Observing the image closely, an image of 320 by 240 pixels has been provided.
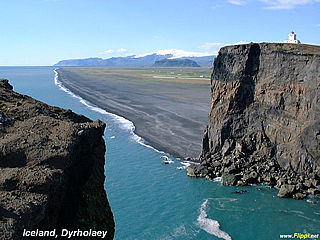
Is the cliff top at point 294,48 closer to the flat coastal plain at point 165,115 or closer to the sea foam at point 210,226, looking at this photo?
the flat coastal plain at point 165,115

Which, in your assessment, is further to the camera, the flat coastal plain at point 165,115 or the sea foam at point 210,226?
the flat coastal plain at point 165,115

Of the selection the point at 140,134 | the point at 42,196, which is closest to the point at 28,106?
the point at 42,196

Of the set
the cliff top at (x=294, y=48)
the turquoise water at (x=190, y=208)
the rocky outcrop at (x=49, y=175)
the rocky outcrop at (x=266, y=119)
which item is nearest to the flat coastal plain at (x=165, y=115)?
the rocky outcrop at (x=266, y=119)

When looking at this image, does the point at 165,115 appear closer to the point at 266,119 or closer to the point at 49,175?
the point at 266,119

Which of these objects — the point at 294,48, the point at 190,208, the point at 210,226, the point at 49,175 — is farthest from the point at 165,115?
the point at 49,175

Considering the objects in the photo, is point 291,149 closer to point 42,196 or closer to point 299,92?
point 299,92

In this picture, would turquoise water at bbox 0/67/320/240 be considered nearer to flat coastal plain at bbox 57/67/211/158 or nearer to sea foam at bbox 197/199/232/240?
sea foam at bbox 197/199/232/240

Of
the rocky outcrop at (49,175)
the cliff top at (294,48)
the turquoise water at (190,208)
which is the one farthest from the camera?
the cliff top at (294,48)
